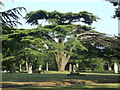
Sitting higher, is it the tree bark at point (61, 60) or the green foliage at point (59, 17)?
the green foliage at point (59, 17)

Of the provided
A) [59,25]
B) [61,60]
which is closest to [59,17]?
[59,25]

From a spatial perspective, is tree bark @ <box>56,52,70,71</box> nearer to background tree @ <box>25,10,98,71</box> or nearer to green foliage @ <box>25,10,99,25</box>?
background tree @ <box>25,10,98,71</box>

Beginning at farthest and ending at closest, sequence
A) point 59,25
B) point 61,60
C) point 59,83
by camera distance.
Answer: point 61,60 < point 59,25 < point 59,83

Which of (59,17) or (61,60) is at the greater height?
(59,17)

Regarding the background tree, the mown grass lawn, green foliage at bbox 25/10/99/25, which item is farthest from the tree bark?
the mown grass lawn

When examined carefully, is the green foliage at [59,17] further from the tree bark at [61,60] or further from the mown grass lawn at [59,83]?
the mown grass lawn at [59,83]

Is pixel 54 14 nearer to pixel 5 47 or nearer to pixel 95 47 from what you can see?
pixel 95 47

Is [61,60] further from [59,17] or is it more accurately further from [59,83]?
[59,83]

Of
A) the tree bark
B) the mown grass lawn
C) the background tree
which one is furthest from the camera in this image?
the tree bark

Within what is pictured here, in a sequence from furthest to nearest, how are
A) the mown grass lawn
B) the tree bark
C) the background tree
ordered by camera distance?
the tree bark
the background tree
the mown grass lawn

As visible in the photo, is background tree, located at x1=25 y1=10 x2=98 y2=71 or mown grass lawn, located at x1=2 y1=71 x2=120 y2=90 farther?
background tree, located at x1=25 y1=10 x2=98 y2=71

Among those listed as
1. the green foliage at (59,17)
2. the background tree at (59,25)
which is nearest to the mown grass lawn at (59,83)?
the background tree at (59,25)

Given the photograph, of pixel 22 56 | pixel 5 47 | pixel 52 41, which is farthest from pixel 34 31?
pixel 5 47

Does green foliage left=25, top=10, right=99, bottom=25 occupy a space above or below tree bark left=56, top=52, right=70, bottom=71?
above
